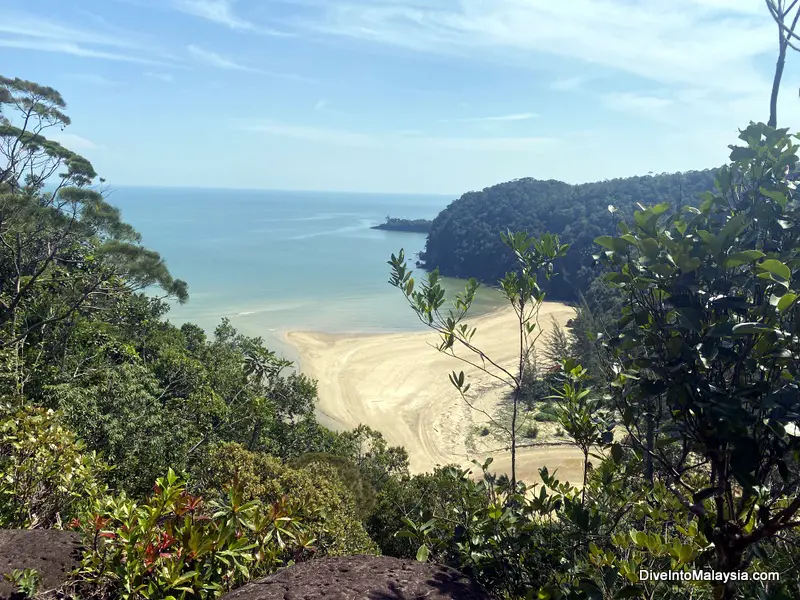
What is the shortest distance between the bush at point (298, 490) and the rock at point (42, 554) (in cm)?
151

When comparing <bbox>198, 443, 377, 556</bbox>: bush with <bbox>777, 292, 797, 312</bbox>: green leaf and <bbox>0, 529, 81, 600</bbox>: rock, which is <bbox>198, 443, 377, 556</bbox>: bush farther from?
<bbox>777, 292, 797, 312</bbox>: green leaf

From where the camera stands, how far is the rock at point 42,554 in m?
3.57

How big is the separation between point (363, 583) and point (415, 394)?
24552 millimetres

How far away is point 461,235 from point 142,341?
69733 mm

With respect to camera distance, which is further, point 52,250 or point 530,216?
point 530,216

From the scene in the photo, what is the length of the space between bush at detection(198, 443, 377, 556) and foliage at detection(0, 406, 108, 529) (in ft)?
4.70

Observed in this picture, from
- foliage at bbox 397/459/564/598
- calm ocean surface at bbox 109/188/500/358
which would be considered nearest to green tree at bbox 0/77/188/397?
calm ocean surface at bbox 109/188/500/358

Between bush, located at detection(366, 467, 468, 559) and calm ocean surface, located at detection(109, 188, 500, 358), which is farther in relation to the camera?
calm ocean surface, located at detection(109, 188, 500, 358)

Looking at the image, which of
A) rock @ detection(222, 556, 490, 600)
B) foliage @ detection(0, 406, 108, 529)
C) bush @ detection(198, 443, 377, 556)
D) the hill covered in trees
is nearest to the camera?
rock @ detection(222, 556, 490, 600)

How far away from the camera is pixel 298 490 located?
20.2ft

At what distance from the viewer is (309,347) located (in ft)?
114

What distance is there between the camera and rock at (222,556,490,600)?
305 cm


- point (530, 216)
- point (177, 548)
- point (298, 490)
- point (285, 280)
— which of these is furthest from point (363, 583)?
point (530, 216)

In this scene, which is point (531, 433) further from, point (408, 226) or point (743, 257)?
point (408, 226)
